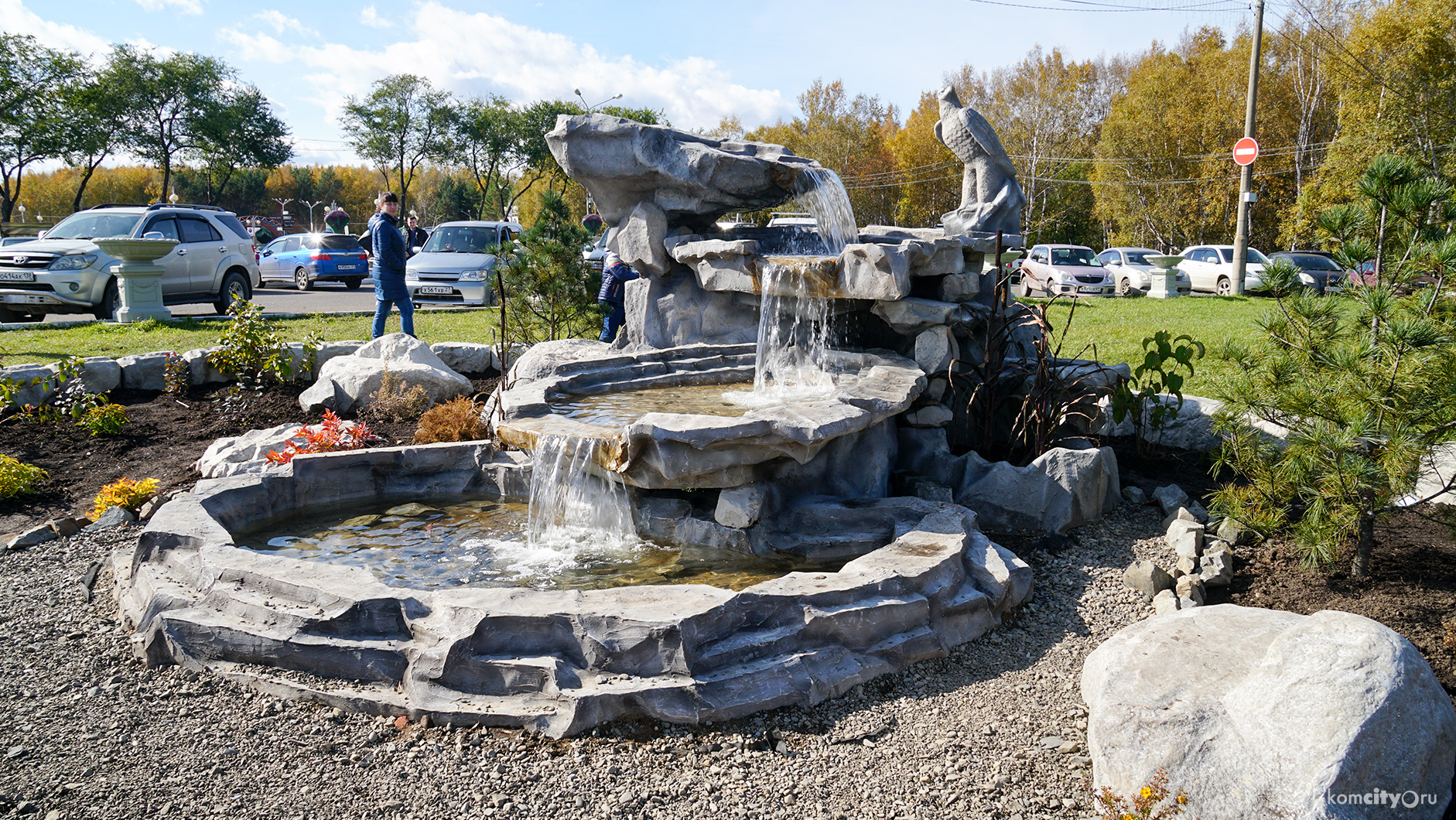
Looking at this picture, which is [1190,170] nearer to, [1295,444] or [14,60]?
[1295,444]

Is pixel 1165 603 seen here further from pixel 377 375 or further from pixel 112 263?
pixel 112 263

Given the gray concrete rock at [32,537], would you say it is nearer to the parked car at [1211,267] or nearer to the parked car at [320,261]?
the parked car at [320,261]

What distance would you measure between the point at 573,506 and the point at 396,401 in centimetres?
326

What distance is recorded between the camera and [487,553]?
4.83 meters

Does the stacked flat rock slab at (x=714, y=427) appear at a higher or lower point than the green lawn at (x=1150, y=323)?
lower

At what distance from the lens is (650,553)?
4.94m

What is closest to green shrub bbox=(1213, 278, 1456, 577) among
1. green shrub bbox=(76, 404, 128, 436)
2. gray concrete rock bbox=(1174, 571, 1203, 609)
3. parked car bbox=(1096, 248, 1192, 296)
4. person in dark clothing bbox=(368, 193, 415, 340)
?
gray concrete rock bbox=(1174, 571, 1203, 609)

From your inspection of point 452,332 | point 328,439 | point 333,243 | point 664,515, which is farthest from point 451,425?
point 333,243

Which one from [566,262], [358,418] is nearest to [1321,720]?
[358,418]

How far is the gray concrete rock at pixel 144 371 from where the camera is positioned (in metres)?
8.20

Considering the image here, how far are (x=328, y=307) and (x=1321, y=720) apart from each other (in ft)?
58.2

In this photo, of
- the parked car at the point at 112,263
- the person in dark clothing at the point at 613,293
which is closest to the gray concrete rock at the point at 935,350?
the person in dark clothing at the point at 613,293

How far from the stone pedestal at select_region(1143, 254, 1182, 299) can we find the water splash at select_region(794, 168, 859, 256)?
15418 mm

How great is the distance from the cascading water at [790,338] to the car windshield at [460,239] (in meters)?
10.7
